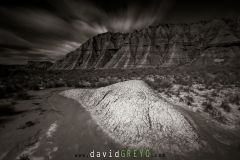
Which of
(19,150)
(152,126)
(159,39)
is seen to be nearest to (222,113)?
(152,126)

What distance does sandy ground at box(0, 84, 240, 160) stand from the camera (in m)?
4.02

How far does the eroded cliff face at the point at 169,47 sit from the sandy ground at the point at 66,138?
2273 inches

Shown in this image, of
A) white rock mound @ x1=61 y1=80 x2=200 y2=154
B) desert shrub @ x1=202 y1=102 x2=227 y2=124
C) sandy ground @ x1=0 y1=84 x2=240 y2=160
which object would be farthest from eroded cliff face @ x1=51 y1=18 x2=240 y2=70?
white rock mound @ x1=61 y1=80 x2=200 y2=154

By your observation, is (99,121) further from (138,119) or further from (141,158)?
(141,158)

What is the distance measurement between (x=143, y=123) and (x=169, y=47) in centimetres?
9252

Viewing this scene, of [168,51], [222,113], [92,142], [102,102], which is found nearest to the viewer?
[92,142]

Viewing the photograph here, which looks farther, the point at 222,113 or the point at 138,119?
the point at 222,113

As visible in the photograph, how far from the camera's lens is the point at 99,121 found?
20.0 feet

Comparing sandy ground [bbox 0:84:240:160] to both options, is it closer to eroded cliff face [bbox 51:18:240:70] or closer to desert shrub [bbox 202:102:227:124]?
desert shrub [bbox 202:102:227:124]

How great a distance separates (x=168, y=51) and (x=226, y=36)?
30954 mm

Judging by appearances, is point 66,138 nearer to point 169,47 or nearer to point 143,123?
point 143,123

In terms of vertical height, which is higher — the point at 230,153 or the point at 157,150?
the point at 230,153

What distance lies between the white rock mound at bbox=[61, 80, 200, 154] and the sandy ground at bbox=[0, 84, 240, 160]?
371mm

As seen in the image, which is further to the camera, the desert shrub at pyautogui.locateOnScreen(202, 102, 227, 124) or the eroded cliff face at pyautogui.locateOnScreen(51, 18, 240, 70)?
the eroded cliff face at pyautogui.locateOnScreen(51, 18, 240, 70)
